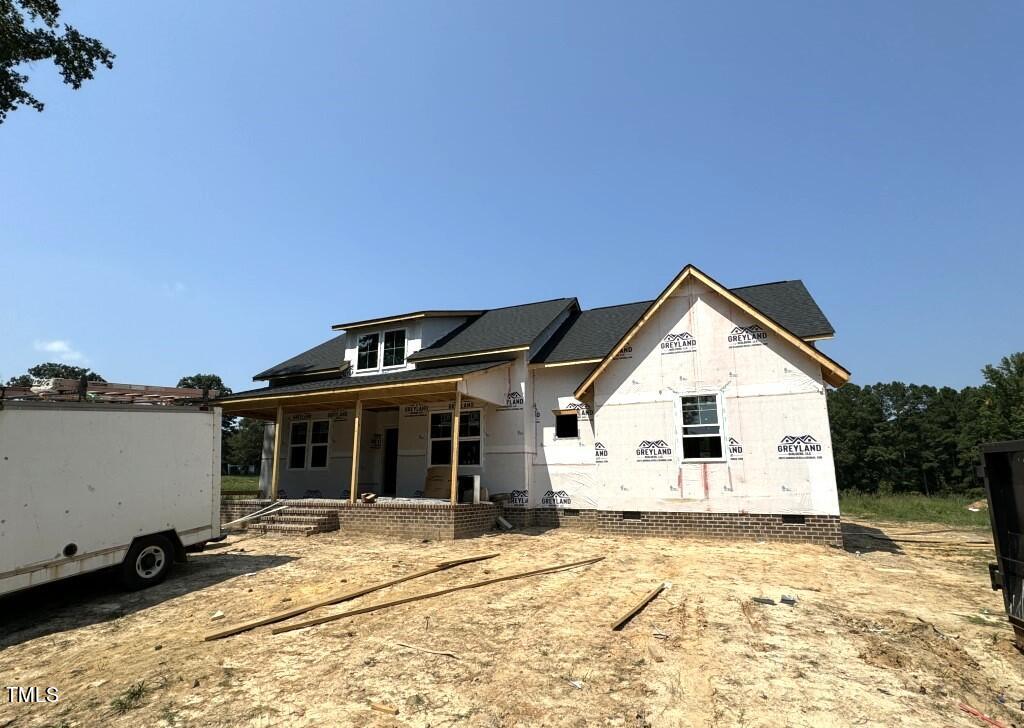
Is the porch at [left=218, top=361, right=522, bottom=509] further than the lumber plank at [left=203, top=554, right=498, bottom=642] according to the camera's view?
Yes

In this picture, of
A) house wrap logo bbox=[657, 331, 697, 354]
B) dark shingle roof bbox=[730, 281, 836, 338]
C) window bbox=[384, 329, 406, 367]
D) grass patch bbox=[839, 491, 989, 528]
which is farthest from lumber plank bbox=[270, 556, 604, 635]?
grass patch bbox=[839, 491, 989, 528]

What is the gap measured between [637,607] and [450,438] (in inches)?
402

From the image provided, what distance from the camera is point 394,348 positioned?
59.2 feet

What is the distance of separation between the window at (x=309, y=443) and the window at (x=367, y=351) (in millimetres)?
2406

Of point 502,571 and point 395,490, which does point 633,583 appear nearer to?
point 502,571

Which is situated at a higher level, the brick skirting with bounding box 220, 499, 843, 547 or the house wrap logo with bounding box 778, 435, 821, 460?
the house wrap logo with bounding box 778, 435, 821, 460

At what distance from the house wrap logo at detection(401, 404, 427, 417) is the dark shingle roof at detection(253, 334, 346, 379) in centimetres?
375

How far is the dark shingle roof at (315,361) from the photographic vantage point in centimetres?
1903

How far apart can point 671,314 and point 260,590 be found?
1101 cm

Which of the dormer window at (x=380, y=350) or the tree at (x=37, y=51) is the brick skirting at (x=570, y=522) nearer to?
the dormer window at (x=380, y=350)

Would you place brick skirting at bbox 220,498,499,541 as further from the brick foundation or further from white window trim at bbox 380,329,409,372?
white window trim at bbox 380,329,409,372

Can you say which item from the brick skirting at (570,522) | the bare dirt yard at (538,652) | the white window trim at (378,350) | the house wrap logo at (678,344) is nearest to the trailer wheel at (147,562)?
the bare dirt yard at (538,652)

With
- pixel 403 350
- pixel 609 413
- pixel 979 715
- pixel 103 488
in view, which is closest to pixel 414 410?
pixel 403 350

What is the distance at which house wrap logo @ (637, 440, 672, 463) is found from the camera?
41.7ft
